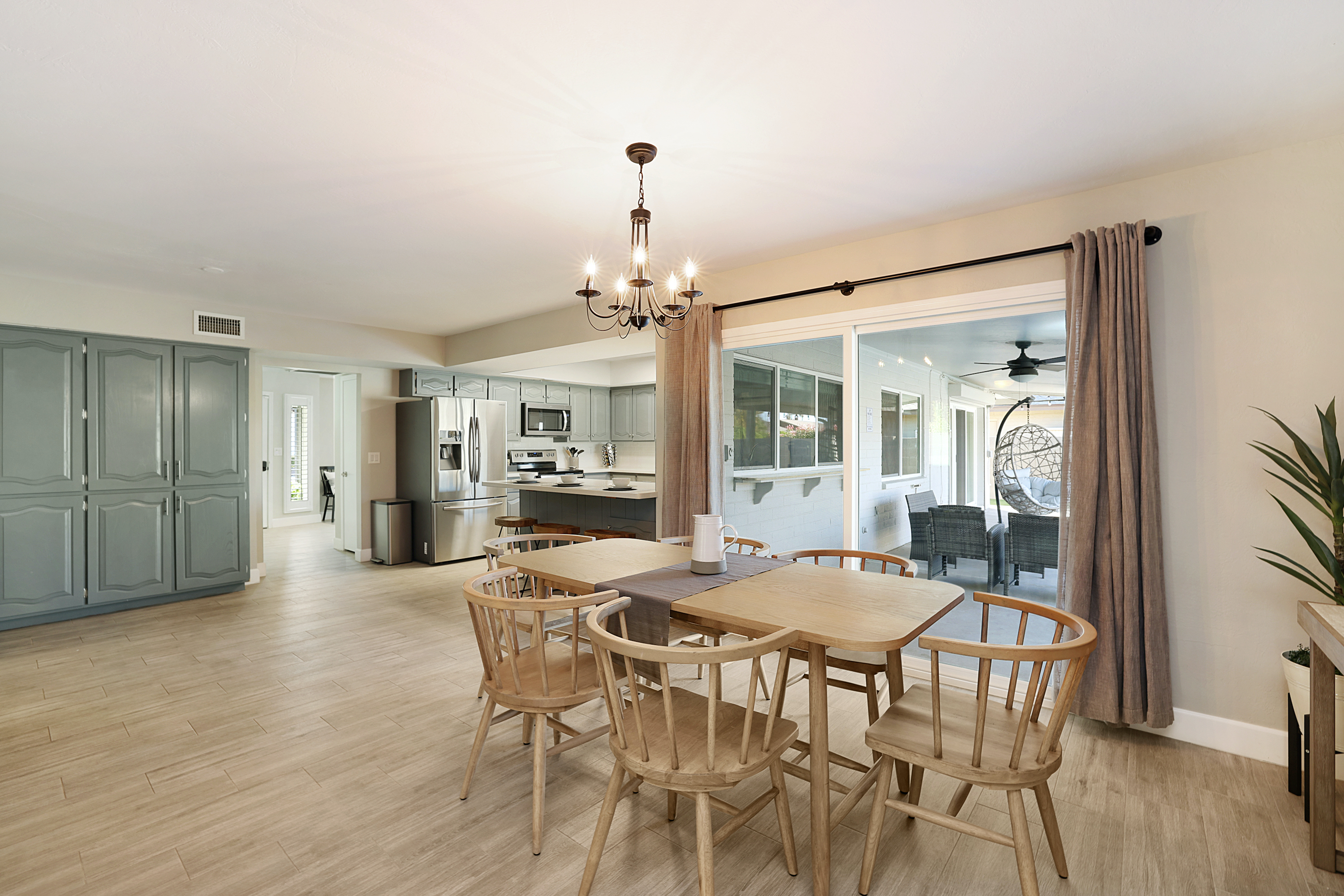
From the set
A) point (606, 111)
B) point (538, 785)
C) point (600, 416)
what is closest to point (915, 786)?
point (538, 785)

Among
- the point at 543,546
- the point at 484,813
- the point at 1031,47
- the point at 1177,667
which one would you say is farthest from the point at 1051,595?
the point at 543,546

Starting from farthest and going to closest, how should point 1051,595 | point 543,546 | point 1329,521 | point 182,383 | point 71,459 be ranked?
1. point 543,546
2. point 182,383
3. point 71,459
4. point 1051,595
5. point 1329,521

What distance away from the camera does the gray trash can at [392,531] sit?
679cm

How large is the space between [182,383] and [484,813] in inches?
192

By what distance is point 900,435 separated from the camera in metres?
3.76

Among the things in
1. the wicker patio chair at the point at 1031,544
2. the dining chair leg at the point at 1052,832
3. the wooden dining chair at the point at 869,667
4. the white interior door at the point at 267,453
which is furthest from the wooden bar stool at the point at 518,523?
the white interior door at the point at 267,453

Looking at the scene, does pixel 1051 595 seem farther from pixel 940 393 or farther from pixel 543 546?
pixel 543 546

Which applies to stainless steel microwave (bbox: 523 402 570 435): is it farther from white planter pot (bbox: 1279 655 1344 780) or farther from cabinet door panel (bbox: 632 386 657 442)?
white planter pot (bbox: 1279 655 1344 780)

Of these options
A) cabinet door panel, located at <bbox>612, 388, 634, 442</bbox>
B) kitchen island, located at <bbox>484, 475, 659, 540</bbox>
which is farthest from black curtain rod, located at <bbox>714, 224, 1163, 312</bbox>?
cabinet door panel, located at <bbox>612, 388, 634, 442</bbox>

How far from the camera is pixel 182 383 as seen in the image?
204 inches

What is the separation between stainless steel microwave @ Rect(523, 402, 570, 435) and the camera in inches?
314

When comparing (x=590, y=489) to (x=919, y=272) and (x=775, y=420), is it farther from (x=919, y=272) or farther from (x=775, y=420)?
(x=919, y=272)

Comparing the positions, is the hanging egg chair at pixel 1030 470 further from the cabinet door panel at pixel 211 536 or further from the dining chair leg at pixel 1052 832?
the cabinet door panel at pixel 211 536

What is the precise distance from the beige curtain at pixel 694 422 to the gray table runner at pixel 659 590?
57.1 inches
